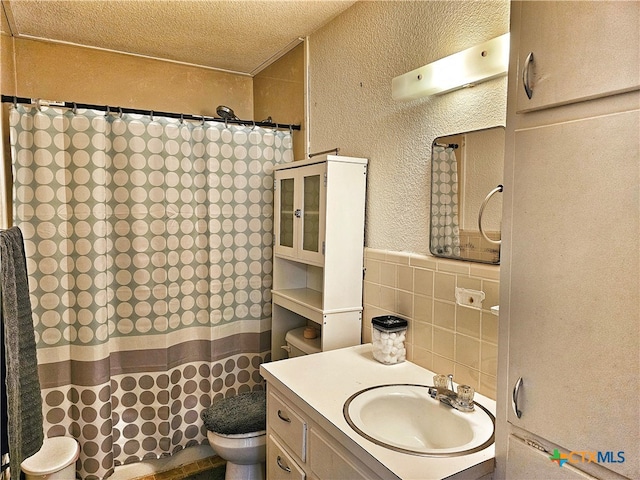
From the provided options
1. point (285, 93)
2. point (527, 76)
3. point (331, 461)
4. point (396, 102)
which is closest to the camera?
point (527, 76)

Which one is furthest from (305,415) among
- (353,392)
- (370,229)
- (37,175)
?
(37,175)

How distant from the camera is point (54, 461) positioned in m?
1.95

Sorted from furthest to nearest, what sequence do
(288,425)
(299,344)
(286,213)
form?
(286,213) → (299,344) → (288,425)

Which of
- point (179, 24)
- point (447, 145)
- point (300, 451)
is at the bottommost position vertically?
point (300, 451)

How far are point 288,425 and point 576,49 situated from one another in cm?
142

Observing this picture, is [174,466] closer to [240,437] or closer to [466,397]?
[240,437]

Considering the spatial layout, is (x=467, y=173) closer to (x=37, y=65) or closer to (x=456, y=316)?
(x=456, y=316)

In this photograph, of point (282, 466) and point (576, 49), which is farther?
point (282, 466)

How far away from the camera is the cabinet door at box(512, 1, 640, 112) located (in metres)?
0.76

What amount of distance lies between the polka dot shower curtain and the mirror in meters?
1.18

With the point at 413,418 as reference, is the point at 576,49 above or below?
above

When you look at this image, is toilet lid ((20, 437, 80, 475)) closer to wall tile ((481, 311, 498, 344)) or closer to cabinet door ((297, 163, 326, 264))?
cabinet door ((297, 163, 326, 264))

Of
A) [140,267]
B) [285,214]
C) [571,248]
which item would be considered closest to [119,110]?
[140,267]

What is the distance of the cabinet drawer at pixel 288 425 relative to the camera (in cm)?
147
